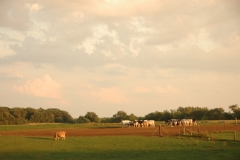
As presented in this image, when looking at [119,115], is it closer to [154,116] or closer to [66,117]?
[154,116]

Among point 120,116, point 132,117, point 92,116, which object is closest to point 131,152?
point 120,116

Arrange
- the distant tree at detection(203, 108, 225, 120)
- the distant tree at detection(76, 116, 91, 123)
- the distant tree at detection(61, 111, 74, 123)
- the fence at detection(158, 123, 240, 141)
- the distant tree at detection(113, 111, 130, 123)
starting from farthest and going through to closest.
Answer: the distant tree at detection(61, 111, 74, 123), the distant tree at detection(76, 116, 91, 123), the distant tree at detection(113, 111, 130, 123), the distant tree at detection(203, 108, 225, 120), the fence at detection(158, 123, 240, 141)

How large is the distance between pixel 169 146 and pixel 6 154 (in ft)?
39.2

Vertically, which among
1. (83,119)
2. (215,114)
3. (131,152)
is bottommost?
(131,152)

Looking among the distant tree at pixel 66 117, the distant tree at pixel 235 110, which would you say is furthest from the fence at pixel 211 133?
the distant tree at pixel 66 117

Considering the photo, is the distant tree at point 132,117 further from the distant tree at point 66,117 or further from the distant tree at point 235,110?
the distant tree at point 66,117

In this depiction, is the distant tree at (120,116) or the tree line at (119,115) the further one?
the distant tree at (120,116)

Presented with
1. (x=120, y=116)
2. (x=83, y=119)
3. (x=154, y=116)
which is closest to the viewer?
(x=154, y=116)

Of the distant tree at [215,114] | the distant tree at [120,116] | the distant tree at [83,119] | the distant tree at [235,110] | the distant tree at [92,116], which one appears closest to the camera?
the distant tree at [235,110]

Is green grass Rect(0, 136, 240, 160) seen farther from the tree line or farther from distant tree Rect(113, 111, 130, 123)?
distant tree Rect(113, 111, 130, 123)

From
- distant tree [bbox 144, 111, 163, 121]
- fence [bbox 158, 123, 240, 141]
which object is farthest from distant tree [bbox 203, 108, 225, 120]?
fence [bbox 158, 123, 240, 141]

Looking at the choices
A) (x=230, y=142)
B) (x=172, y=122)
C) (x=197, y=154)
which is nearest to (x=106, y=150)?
(x=197, y=154)

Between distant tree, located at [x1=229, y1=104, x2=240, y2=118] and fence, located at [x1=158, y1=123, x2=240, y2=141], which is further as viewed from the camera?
distant tree, located at [x1=229, y1=104, x2=240, y2=118]

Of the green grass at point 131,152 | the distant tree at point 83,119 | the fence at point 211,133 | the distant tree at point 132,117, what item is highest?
the distant tree at point 132,117
